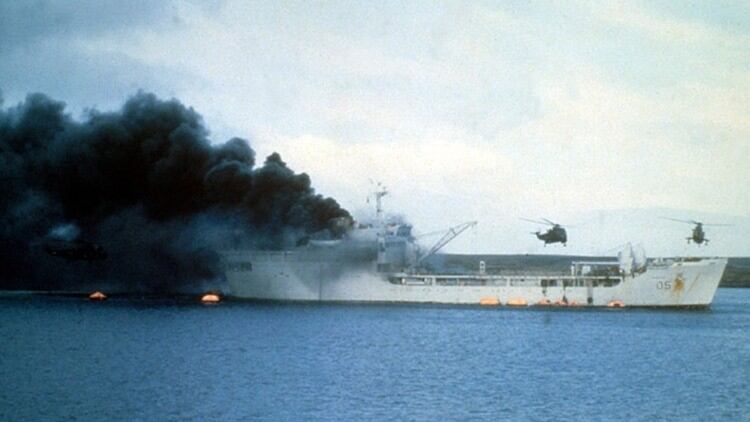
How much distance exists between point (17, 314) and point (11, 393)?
174ft

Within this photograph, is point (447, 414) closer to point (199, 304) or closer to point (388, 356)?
point (388, 356)

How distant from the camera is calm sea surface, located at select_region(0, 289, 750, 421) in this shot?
47.4 meters

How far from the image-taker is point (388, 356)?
66812 mm

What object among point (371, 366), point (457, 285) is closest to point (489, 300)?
point (457, 285)

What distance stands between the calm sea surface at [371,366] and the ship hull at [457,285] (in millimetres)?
3264

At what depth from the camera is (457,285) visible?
10712 cm

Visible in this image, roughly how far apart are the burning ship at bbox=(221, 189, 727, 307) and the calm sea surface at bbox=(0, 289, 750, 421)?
3754mm

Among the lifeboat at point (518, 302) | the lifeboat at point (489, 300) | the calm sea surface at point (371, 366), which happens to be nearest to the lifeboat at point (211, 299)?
the calm sea surface at point (371, 366)

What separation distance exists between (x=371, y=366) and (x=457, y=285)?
46034 mm

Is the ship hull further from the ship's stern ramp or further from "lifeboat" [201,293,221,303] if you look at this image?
"lifeboat" [201,293,221,303]

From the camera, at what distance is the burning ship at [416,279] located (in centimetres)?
10225

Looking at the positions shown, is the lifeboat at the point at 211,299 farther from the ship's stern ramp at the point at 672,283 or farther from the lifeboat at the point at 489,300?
the ship's stern ramp at the point at 672,283

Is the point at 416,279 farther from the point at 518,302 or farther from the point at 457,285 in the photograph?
the point at 518,302

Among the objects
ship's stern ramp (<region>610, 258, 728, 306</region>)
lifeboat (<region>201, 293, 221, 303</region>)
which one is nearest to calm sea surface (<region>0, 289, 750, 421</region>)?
ship's stern ramp (<region>610, 258, 728, 306</region>)
